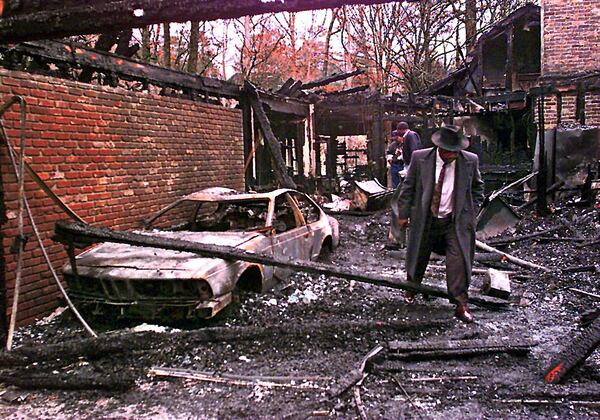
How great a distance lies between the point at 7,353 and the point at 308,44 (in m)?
27.3

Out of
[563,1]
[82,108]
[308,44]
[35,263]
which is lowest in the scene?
[35,263]

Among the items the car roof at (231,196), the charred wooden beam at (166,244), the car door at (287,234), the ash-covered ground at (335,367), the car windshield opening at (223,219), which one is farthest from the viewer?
the car windshield opening at (223,219)

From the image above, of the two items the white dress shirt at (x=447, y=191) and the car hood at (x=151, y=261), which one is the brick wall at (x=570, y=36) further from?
the car hood at (x=151, y=261)

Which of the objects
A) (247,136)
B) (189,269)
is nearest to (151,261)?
(189,269)

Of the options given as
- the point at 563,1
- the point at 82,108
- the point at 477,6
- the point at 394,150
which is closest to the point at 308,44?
the point at 477,6

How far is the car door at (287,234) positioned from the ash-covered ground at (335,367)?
15.3 inches

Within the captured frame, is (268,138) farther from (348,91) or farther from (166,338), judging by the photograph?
(166,338)

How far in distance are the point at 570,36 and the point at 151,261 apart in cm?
1392

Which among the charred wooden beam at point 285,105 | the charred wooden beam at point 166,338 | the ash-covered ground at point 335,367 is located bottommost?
the ash-covered ground at point 335,367

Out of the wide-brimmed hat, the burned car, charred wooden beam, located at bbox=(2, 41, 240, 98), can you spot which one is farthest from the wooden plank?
charred wooden beam, located at bbox=(2, 41, 240, 98)

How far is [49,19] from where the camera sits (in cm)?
280

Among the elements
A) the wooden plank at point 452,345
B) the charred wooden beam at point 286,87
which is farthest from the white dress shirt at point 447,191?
the charred wooden beam at point 286,87

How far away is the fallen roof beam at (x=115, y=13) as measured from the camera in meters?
2.50

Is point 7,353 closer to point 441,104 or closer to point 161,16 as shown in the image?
point 161,16
